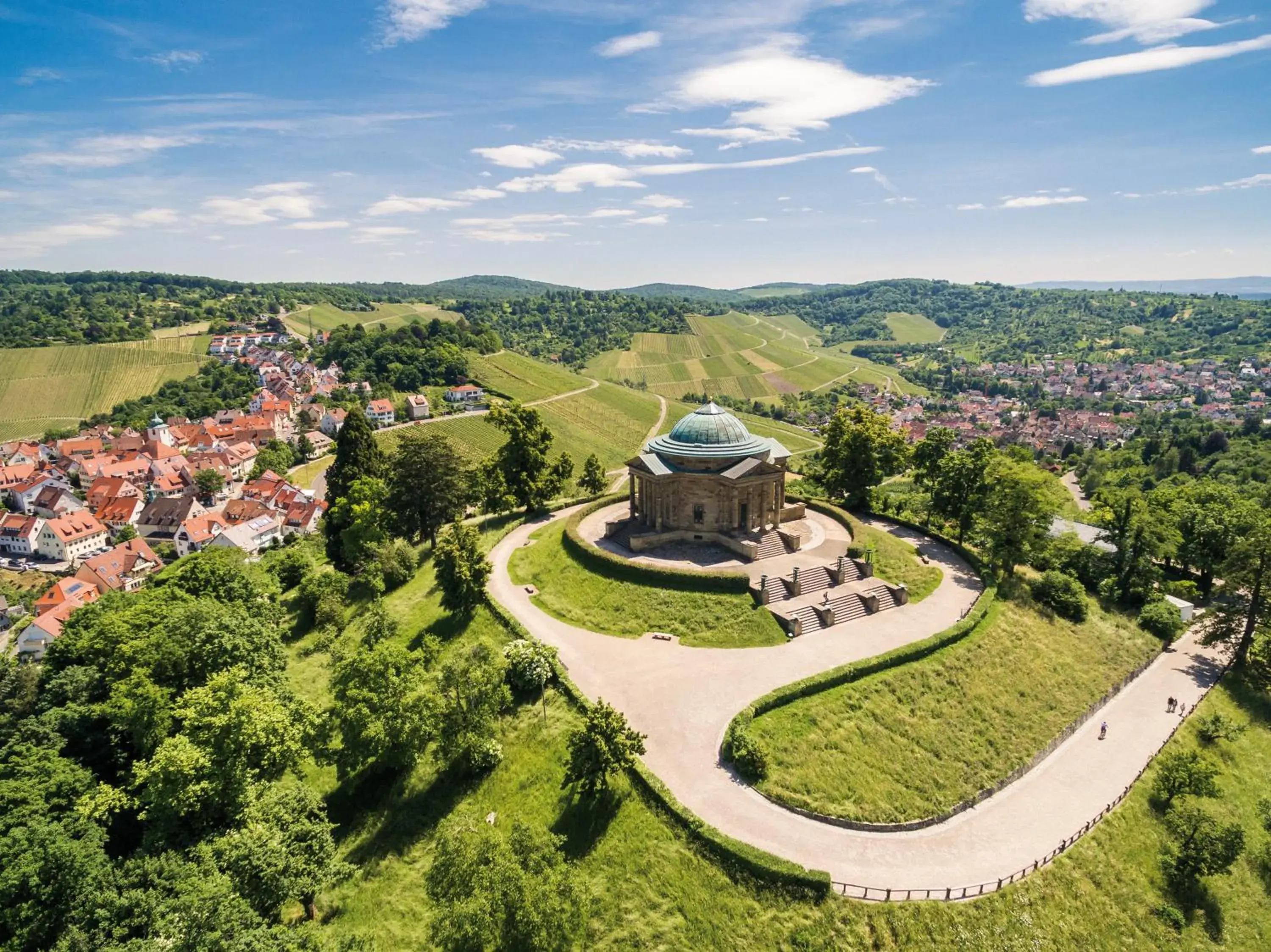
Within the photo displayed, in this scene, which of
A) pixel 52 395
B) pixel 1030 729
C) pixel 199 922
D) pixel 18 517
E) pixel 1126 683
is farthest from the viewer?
pixel 52 395

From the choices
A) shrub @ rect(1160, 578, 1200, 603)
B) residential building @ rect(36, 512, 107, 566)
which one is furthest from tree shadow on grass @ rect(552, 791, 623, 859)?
residential building @ rect(36, 512, 107, 566)

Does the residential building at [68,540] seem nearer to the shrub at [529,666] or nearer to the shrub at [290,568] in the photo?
the shrub at [290,568]

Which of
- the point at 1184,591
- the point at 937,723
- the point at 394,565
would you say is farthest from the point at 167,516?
the point at 1184,591

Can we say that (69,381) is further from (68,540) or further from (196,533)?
(196,533)

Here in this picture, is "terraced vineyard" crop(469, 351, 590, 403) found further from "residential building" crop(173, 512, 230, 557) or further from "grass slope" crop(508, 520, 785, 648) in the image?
"grass slope" crop(508, 520, 785, 648)

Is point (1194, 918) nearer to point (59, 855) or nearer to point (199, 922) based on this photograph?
point (199, 922)

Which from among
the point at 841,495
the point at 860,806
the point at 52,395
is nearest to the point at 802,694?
the point at 860,806
